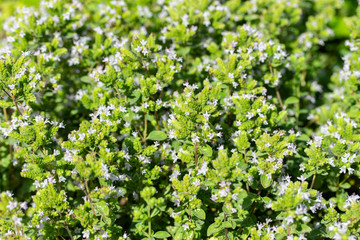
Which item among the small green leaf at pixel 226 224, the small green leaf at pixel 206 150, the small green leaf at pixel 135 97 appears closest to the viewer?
the small green leaf at pixel 226 224

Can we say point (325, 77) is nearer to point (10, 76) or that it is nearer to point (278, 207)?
point (278, 207)

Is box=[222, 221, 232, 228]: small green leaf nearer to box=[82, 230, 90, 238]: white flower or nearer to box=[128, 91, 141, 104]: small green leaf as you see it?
box=[82, 230, 90, 238]: white flower

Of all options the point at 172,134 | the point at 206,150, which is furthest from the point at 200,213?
the point at 172,134

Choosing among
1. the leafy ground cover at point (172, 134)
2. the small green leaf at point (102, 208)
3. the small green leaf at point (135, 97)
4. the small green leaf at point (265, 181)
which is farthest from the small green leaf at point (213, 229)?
the small green leaf at point (135, 97)

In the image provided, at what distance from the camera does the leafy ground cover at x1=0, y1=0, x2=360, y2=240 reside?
2615mm

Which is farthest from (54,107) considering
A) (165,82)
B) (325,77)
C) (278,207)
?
(325,77)

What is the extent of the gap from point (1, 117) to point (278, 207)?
265cm

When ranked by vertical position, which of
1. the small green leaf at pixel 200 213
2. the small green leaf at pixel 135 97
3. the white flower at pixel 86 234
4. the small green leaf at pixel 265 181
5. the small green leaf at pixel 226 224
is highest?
the small green leaf at pixel 135 97

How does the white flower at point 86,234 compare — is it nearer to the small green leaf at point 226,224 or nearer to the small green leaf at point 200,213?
the small green leaf at point 200,213

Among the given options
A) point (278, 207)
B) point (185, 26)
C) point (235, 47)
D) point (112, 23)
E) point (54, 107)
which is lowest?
point (278, 207)

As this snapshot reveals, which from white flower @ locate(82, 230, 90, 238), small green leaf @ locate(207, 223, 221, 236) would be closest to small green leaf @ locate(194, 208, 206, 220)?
small green leaf @ locate(207, 223, 221, 236)

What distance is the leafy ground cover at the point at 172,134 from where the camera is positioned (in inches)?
103

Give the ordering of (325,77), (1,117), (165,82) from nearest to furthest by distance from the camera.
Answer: (165,82), (1,117), (325,77)

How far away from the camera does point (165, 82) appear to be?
3.18 metres
